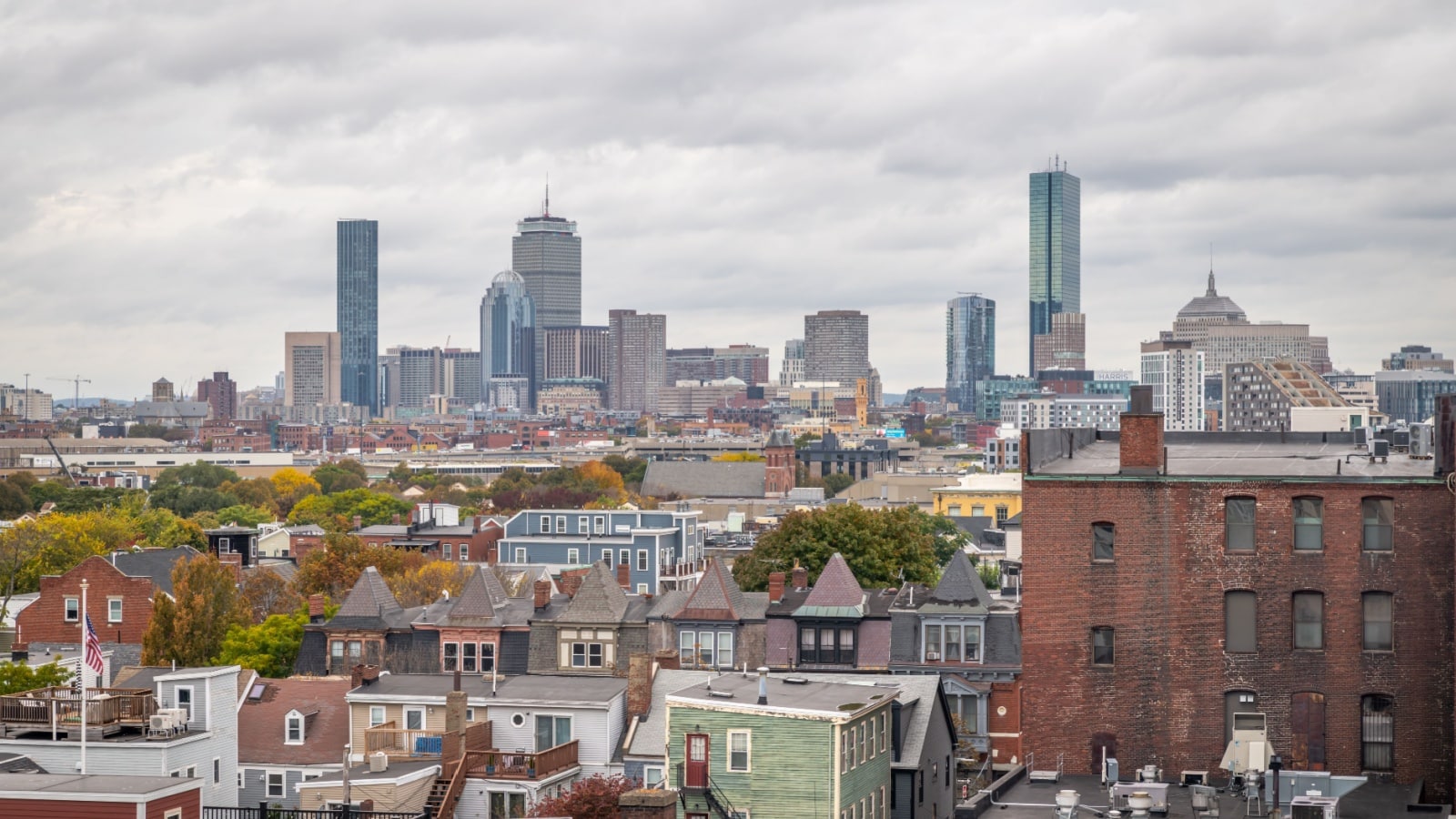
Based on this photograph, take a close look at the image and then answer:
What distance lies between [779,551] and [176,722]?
182 feet

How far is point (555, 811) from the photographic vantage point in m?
53.5

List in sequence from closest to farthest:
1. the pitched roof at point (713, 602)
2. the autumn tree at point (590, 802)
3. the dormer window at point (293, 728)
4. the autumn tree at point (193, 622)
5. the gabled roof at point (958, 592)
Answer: the autumn tree at point (590, 802)
the dormer window at point (293, 728)
the gabled roof at point (958, 592)
the pitched roof at point (713, 602)
the autumn tree at point (193, 622)

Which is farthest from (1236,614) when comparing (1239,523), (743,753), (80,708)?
(80,708)

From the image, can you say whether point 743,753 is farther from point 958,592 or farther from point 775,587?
point 775,587

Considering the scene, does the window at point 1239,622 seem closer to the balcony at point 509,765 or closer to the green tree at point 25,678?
the balcony at point 509,765

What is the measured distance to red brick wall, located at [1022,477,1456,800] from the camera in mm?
54656

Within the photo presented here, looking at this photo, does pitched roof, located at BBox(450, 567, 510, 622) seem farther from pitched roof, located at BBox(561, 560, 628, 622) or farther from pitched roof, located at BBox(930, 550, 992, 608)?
pitched roof, located at BBox(930, 550, 992, 608)

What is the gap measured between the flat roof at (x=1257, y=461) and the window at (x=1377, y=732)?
591 centimetres

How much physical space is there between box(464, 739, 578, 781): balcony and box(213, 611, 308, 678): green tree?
89.4ft

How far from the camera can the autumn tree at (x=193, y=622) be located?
90.7 m

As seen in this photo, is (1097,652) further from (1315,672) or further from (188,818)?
(188,818)

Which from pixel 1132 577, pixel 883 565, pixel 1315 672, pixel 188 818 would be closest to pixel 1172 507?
pixel 1132 577

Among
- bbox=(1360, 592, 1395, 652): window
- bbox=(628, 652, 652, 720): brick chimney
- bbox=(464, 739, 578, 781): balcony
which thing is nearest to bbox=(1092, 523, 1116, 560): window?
bbox=(1360, 592, 1395, 652): window

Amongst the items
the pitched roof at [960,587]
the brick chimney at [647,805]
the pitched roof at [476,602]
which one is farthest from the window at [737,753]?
the pitched roof at [476,602]
